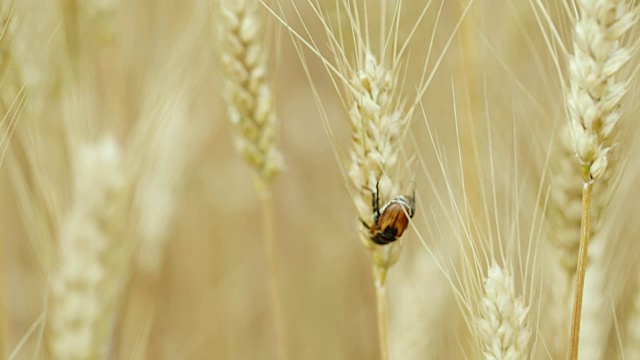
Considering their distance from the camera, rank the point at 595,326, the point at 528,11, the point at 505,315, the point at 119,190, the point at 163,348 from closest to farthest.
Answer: the point at 505,315
the point at 595,326
the point at 119,190
the point at 528,11
the point at 163,348

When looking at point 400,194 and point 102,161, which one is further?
point 102,161

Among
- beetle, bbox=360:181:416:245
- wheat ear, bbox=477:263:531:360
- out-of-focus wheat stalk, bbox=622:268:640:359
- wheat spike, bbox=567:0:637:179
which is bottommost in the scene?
out-of-focus wheat stalk, bbox=622:268:640:359

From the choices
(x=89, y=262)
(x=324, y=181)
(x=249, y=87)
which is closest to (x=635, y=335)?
(x=249, y=87)

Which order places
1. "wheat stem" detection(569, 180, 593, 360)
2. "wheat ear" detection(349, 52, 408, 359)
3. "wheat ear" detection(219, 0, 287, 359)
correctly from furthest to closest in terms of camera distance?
"wheat ear" detection(219, 0, 287, 359), "wheat ear" detection(349, 52, 408, 359), "wheat stem" detection(569, 180, 593, 360)

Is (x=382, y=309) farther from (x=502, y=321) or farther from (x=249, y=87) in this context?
(x=249, y=87)

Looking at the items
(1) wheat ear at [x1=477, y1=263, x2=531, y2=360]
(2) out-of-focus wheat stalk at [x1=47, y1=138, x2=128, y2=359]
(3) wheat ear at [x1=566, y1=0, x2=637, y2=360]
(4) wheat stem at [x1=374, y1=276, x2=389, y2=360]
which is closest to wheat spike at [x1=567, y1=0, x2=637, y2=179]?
(3) wheat ear at [x1=566, y1=0, x2=637, y2=360]

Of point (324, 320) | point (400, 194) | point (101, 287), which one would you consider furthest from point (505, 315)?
point (324, 320)

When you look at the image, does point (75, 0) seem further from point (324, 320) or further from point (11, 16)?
point (324, 320)

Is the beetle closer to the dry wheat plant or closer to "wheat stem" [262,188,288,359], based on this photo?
the dry wheat plant
